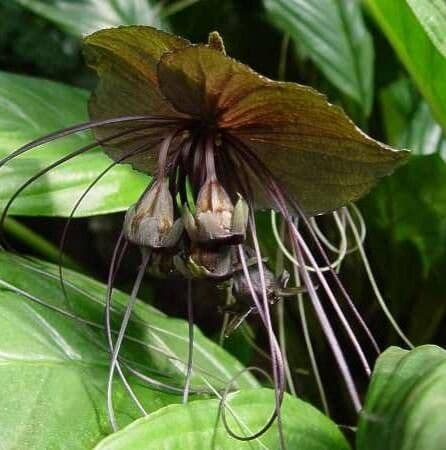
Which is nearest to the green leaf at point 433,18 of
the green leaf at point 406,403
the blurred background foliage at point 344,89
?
the blurred background foliage at point 344,89

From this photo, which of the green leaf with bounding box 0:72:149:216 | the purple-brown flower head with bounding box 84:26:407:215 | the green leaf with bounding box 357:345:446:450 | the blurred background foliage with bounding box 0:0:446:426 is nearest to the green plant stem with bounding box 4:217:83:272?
the blurred background foliage with bounding box 0:0:446:426

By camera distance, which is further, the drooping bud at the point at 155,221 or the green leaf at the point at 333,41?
the green leaf at the point at 333,41

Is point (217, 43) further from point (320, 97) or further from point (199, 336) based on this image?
point (199, 336)

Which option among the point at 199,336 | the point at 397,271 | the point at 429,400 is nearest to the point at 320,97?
the point at 429,400

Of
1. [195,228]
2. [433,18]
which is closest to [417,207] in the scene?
[433,18]

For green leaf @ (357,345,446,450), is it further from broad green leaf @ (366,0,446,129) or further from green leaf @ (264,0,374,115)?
green leaf @ (264,0,374,115)

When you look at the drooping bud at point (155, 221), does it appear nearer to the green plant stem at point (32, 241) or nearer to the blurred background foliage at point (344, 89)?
the blurred background foliage at point (344, 89)
